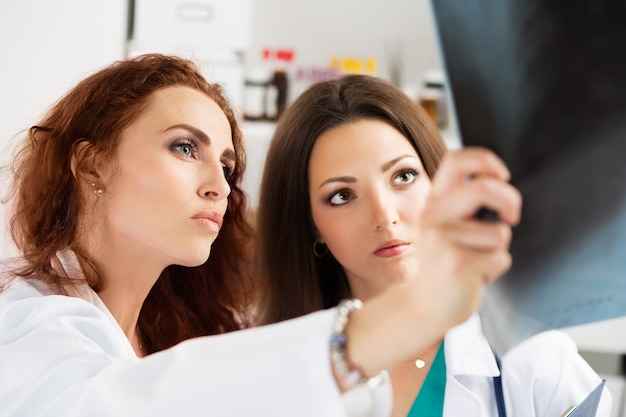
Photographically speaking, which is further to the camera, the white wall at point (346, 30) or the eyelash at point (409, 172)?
the white wall at point (346, 30)

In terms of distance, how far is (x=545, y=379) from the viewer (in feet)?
3.53

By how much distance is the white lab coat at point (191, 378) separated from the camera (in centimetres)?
59

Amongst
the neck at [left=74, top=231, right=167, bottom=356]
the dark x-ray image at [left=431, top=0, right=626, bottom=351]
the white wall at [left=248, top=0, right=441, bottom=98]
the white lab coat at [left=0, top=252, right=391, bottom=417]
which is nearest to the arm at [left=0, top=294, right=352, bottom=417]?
the white lab coat at [left=0, top=252, right=391, bottom=417]

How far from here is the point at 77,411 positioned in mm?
677

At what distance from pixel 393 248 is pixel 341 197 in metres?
0.13

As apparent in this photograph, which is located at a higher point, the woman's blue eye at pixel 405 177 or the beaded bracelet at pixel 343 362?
the woman's blue eye at pixel 405 177

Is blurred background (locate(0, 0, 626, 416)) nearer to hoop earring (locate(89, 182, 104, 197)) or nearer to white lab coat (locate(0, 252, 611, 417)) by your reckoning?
hoop earring (locate(89, 182, 104, 197))

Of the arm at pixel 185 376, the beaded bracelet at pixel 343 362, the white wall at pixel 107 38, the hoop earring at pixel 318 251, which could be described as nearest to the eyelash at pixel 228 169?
the hoop earring at pixel 318 251

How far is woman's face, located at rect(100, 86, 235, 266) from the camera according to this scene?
100cm

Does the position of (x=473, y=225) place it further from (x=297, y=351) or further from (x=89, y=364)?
(x=89, y=364)

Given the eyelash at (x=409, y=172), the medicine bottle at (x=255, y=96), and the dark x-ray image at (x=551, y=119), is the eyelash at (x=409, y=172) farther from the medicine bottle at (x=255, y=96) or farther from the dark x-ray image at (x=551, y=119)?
the medicine bottle at (x=255, y=96)

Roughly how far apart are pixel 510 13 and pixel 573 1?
0.04 m

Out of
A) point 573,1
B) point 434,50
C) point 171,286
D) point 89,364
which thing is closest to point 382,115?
point 171,286

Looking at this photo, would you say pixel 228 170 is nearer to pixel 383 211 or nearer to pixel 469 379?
pixel 383 211
